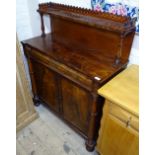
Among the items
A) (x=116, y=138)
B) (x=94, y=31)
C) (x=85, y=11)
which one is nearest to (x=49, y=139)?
(x=116, y=138)

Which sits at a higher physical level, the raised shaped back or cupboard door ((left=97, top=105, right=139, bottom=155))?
the raised shaped back

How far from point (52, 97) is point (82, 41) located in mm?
641

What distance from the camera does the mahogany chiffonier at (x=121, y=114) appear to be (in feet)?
3.12

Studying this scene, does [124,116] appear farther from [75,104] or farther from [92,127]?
[75,104]

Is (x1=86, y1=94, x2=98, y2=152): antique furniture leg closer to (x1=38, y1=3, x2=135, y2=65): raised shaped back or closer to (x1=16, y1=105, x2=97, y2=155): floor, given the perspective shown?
(x1=16, y1=105, x2=97, y2=155): floor

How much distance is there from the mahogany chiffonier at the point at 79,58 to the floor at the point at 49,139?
122mm

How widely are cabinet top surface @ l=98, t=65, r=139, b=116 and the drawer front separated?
7 cm

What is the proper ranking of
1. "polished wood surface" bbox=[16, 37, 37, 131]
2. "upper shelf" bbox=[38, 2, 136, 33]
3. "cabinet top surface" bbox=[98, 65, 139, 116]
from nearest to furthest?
"cabinet top surface" bbox=[98, 65, 139, 116] → "upper shelf" bbox=[38, 2, 136, 33] → "polished wood surface" bbox=[16, 37, 37, 131]

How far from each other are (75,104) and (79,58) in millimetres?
396

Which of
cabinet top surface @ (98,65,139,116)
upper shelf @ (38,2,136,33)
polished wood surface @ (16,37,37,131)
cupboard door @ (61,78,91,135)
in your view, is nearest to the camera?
cabinet top surface @ (98,65,139,116)

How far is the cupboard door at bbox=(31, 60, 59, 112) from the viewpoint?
1496 mm

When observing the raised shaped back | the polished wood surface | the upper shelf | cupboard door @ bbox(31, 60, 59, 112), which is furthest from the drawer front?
the polished wood surface

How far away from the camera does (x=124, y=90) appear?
1.04 metres

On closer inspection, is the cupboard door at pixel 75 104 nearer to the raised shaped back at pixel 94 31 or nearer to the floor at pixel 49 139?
the floor at pixel 49 139
